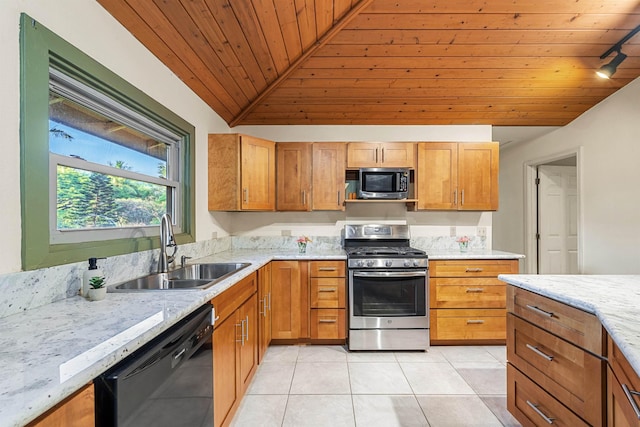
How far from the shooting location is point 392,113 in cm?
326

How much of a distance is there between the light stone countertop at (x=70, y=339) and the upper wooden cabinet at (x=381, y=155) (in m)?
2.20

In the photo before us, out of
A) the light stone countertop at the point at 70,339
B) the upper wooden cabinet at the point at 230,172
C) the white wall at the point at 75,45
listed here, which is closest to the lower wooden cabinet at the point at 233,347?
the light stone countertop at the point at 70,339

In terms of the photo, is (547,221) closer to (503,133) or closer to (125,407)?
(503,133)

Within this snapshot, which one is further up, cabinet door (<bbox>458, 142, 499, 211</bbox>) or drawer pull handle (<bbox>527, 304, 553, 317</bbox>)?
cabinet door (<bbox>458, 142, 499, 211</bbox>)

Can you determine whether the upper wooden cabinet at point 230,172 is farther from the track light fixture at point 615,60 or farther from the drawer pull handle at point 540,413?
the track light fixture at point 615,60

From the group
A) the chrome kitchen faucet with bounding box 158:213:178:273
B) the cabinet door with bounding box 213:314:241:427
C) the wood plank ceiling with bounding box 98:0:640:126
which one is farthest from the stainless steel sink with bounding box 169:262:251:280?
the wood plank ceiling with bounding box 98:0:640:126

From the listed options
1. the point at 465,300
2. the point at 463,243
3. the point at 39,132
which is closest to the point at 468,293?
→ the point at 465,300

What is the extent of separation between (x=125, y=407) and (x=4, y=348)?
0.36 m

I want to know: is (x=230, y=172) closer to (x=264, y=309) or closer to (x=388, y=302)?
(x=264, y=309)

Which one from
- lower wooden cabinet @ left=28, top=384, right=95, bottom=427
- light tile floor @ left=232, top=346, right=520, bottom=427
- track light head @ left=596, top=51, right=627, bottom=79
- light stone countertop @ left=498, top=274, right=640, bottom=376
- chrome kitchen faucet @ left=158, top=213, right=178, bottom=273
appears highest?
track light head @ left=596, top=51, right=627, bottom=79

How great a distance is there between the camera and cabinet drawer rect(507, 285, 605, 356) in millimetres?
1193

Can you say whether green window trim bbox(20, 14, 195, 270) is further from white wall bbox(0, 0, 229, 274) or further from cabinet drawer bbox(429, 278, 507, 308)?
cabinet drawer bbox(429, 278, 507, 308)

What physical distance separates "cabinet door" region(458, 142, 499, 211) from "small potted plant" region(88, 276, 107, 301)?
313 cm

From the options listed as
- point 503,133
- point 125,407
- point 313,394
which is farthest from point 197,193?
point 503,133
